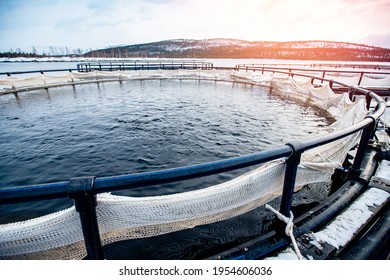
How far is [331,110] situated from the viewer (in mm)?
9266

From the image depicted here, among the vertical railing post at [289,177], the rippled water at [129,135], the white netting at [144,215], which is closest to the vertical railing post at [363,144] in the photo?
the white netting at [144,215]

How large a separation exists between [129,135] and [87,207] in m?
5.66

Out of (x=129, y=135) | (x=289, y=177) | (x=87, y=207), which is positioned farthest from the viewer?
(x=129, y=135)

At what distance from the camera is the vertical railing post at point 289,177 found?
1.74 metres

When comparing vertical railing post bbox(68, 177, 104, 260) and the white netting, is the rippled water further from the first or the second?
vertical railing post bbox(68, 177, 104, 260)

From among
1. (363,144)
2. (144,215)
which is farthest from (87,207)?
(363,144)

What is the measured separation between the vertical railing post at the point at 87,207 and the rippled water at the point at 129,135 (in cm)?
244

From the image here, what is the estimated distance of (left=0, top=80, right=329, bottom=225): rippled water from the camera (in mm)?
4484

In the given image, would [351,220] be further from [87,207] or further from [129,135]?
[129,135]

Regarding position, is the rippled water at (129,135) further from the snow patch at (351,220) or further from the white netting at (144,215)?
the snow patch at (351,220)

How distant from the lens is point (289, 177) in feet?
6.03

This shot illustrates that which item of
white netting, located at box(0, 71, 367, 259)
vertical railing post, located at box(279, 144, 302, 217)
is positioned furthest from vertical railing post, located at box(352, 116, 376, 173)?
vertical railing post, located at box(279, 144, 302, 217)

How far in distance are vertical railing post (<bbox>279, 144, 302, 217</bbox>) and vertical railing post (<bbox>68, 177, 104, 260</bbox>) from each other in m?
1.60
